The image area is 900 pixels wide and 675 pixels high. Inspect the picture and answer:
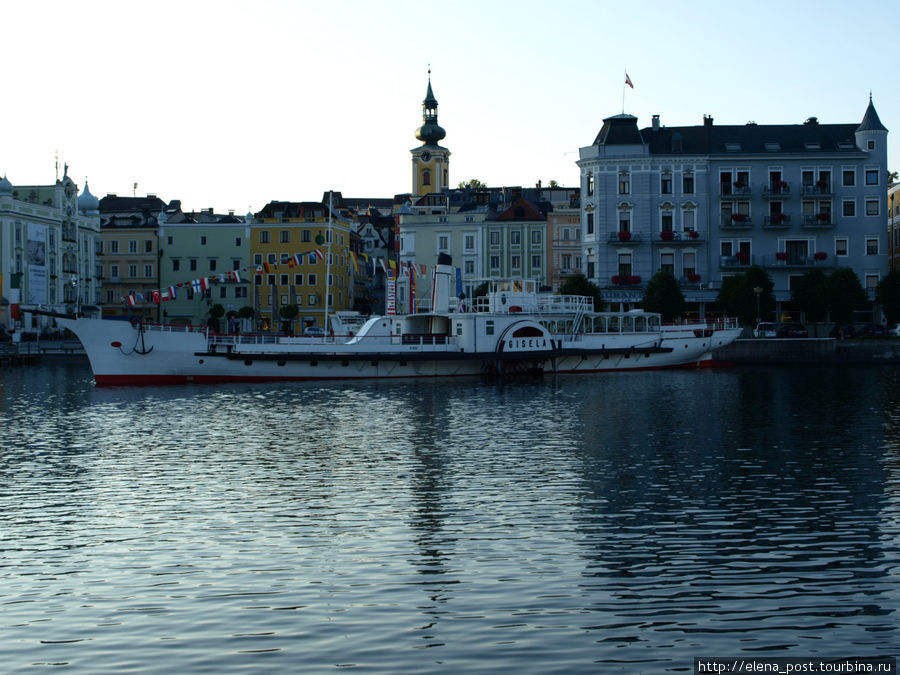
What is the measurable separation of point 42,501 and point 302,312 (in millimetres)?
108699

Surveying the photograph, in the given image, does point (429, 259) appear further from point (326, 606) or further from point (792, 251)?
point (326, 606)

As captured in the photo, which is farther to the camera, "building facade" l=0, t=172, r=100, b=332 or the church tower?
the church tower

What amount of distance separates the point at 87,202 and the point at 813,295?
85.5 m

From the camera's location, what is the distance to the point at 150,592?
15.5m

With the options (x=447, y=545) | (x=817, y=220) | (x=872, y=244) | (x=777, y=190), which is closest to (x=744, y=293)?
(x=817, y=220)

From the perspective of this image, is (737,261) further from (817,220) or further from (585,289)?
(585,289)

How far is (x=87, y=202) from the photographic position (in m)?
127

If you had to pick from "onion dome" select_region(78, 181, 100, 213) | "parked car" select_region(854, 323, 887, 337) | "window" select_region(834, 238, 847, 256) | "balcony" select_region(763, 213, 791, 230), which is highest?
"onion dome" select_region(78, 181, 100, 213)

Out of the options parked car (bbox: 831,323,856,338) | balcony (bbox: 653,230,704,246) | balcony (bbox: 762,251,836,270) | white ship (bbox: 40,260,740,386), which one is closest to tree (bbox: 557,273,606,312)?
balcony (bbox: 653,230,704,246)

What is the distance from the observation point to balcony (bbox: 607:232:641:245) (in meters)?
92.8

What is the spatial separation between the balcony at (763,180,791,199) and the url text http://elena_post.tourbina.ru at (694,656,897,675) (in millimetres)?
85426

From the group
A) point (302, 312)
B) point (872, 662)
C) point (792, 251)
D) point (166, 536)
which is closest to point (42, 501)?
point (166, 536)

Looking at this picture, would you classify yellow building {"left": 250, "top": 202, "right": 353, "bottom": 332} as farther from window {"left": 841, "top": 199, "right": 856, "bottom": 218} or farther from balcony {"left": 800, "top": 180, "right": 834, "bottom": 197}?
window {"left": 841, "top": 199, "right": 856, "bottom": 218}

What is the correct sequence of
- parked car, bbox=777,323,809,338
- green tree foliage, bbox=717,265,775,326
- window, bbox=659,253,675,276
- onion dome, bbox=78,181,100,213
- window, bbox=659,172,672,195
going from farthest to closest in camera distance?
1. onion dome, bbox=78,181,100,213
2. window, bbox=659,172,672,195
3. window, bbox=659,253,675,276
4. parked car, bbox=777,323,809,338
5. green tree foliage, bbox=717,265,775,326
